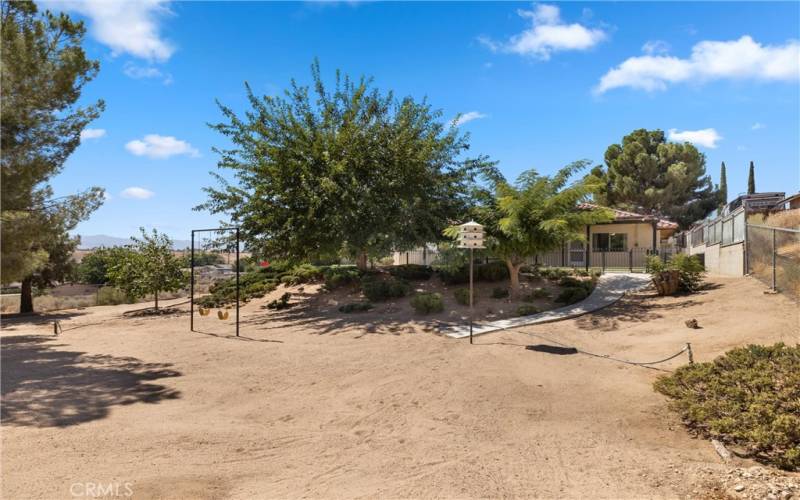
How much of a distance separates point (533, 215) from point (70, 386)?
13.2 meters

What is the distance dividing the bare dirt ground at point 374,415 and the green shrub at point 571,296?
9.11 feet

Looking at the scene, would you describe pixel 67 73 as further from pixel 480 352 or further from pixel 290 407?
pixel 480 352

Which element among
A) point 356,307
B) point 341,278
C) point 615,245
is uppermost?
point 615,245

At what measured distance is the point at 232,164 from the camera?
17.9 meters

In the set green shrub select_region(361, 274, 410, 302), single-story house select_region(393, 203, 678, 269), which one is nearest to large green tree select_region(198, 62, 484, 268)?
green shrub select_region(361, 274, 410, 302)

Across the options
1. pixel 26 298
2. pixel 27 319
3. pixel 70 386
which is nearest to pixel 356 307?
pixel 70 386

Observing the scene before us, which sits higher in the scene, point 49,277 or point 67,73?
point 67,73

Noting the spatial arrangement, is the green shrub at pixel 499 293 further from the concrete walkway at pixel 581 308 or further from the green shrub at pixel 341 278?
the green shrub at pixel 341 278

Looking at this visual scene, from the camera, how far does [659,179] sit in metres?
40.1

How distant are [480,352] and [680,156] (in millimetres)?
38539

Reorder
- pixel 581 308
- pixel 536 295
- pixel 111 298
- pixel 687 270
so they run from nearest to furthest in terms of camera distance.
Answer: pixel 581 308, pixel 687 270, pixel 536 295, pixel 111 298

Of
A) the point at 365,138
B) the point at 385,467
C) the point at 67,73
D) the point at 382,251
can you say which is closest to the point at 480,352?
the point at 385,467

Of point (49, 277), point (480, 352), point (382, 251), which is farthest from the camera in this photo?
point (49, 277)

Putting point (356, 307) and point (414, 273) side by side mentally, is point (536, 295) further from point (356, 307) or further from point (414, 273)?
point (356, 307)
